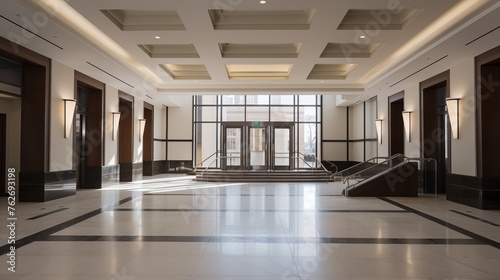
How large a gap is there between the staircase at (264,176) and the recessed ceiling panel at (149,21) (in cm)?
855

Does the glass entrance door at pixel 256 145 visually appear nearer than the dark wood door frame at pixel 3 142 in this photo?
No

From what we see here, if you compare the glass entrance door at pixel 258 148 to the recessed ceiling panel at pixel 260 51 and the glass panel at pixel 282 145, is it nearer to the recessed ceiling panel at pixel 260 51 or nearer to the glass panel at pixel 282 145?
the glass panel at pixel 282 145

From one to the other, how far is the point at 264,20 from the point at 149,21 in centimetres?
251

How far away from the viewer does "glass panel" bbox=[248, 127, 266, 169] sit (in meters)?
17.2

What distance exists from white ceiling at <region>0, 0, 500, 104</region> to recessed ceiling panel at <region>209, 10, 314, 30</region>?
0.8 inches

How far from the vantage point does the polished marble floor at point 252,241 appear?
153 inches

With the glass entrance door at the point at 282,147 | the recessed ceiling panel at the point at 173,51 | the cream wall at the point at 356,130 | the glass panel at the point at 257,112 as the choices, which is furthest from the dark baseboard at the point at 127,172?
the cream wall at the point at 356,130

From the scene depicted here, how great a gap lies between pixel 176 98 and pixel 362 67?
10724mm

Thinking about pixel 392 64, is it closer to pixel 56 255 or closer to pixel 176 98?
pixel 56 255

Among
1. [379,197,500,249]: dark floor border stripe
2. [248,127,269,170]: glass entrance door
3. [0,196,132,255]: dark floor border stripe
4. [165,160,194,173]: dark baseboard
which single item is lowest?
[379,197,500,249]: dark floor border stripe

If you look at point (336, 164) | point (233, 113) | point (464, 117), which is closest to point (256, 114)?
point (233, 113)

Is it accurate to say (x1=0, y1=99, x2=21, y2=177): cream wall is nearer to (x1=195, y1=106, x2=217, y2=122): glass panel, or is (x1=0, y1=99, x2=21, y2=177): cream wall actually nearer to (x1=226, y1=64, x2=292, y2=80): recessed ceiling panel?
(x1=226, y1=64, x2=292, y2=80): recessed ceiling panel

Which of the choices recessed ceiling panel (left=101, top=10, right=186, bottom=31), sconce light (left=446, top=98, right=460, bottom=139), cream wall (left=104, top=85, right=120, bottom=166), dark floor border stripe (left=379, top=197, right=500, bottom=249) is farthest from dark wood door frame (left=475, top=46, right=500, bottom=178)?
cream wall (left=104, top=85, right=120, bottom=166)

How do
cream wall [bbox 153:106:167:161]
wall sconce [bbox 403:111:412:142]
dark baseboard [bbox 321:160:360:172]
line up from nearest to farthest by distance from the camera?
1. wall sconce [bbox 403:111:412:142]
2. cream wall [bbox 153:106:167:161]
3. dark baseboard [bbox 321:160:360:172]
